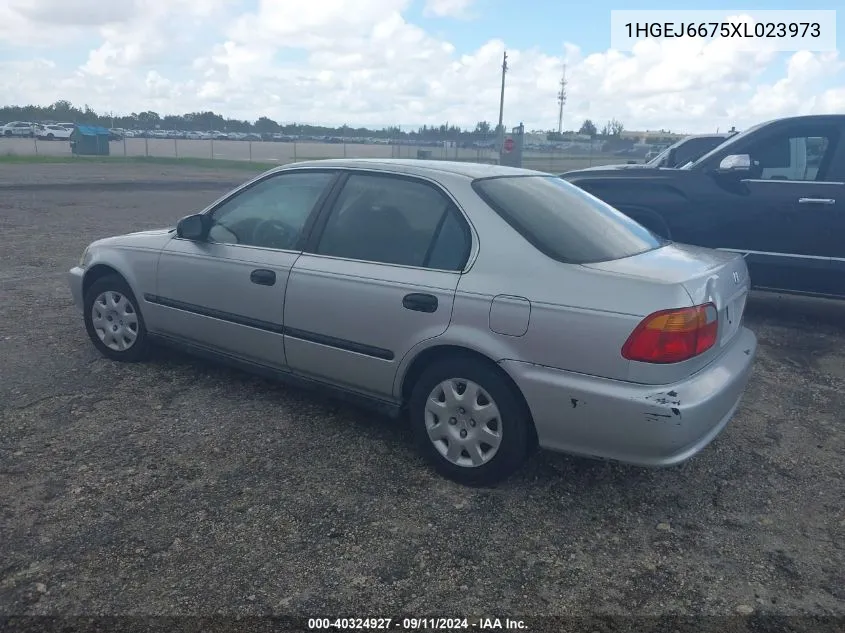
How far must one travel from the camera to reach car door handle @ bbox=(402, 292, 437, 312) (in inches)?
137

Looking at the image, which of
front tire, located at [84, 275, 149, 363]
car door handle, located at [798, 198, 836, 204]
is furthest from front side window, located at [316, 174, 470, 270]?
car door handle, located at [798, 198, 836, 204]

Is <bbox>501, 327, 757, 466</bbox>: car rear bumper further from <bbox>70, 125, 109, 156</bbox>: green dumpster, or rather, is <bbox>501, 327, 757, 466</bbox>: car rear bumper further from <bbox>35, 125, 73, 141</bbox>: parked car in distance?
<bbox>35, 125, 73, 141</bbox>: parked car in distance

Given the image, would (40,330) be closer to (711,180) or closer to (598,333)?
(598,333)

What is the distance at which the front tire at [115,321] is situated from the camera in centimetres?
501

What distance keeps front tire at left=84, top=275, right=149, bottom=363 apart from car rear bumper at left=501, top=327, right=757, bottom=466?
2950 millimetres

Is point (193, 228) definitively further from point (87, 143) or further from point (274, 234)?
point (87, 143)

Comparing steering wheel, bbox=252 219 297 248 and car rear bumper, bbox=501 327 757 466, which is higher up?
steering wheel, bbox=252 219 297 248

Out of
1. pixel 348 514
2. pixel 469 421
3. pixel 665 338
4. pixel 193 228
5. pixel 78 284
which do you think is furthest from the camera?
pixel 78 284

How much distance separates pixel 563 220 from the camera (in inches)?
147

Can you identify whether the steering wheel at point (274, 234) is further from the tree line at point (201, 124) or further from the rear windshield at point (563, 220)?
the tree line at point (201, 124)

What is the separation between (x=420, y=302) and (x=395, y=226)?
1.75 feet

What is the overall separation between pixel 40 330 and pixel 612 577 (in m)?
5.00

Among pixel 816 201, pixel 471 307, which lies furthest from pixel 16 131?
pixel 471 307

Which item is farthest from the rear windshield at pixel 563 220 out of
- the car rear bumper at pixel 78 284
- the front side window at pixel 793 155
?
the car rear bumper at pixel 78 284
